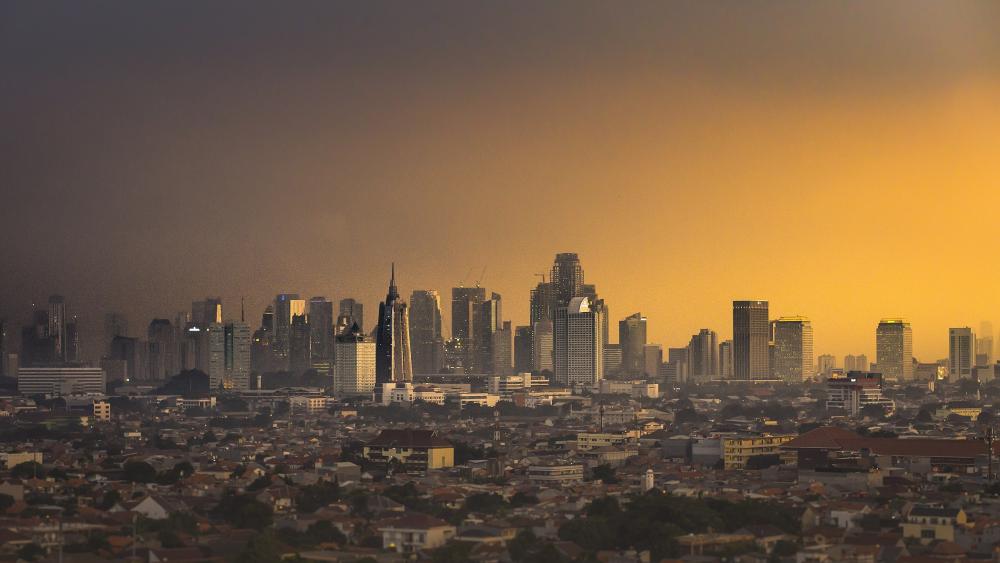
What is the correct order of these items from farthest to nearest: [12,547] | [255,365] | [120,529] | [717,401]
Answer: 1. [255,365]
2. [717,401]
3. [120,529]
4. [12,547]

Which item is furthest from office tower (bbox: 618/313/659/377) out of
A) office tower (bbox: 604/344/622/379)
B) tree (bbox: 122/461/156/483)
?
tree (bbox: 122/461/156/483)

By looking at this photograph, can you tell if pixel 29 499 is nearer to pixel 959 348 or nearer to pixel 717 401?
pixel 717 401

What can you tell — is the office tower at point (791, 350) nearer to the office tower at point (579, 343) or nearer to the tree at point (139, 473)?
the office tower at point (579, 343)

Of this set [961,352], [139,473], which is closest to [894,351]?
[961,352]

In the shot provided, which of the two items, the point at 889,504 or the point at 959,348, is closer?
the point at 889,504

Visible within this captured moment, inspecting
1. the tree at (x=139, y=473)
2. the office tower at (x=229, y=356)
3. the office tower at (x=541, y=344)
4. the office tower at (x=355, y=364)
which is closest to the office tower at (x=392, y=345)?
the office tower at (x=355, y=364)

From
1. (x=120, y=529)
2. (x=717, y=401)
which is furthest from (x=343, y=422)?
(x=120, y=529)

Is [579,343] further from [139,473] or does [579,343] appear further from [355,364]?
[139,473]

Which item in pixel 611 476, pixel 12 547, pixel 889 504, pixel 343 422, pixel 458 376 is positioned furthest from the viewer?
pixel 458 376

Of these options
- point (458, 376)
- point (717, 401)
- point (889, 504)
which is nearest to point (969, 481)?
point (889, 504)
